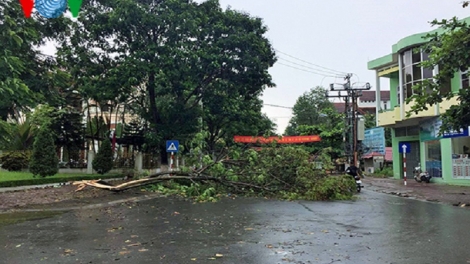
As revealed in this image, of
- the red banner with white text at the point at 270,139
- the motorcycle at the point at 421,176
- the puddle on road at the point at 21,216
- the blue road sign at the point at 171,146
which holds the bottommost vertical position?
the puddle on road at the point at 21,216

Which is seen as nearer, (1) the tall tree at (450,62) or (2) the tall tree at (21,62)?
(2) the tall tree at (21,62)

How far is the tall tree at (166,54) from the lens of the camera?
20.3m

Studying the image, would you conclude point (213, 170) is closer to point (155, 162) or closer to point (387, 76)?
point (155, 162)

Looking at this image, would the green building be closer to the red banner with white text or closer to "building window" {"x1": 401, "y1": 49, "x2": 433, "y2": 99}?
"building window" {"x1": 401, "y1": 49, "x2": 433, "y2": 99}

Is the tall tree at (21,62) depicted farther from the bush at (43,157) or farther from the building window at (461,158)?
the building window at (461,158)

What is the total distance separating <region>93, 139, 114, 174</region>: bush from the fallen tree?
26.2 feet

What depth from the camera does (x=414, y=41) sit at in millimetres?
24672

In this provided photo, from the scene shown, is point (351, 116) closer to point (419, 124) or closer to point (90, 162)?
point (419, 124)

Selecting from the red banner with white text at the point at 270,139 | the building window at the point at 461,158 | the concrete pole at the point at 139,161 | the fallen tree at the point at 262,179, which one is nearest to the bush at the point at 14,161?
the concrete pole at the point at 139,161

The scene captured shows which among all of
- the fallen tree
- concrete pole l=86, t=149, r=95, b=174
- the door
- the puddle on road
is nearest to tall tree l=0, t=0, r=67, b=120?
the puddle on road

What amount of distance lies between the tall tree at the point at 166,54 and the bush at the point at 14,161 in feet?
22.7

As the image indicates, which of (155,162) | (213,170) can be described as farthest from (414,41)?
(155,162)

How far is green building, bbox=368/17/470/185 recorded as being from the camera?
2322cm

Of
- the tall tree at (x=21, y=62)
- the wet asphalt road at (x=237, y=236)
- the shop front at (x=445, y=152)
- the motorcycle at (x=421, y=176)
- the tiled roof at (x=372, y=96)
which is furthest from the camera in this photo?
the tiled roof at (x=372, y=96)
